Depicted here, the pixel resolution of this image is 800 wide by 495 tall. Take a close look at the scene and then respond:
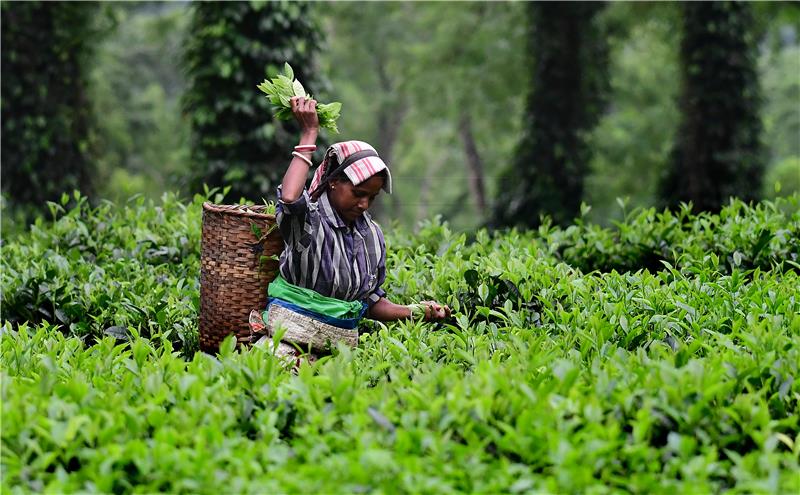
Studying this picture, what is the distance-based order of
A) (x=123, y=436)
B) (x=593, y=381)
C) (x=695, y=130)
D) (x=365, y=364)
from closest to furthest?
(x=123, y=436), (x=593, y=381), (x=365, y=364), (x=695, y=130)

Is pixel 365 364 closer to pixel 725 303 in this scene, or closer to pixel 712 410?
pixel 712 410

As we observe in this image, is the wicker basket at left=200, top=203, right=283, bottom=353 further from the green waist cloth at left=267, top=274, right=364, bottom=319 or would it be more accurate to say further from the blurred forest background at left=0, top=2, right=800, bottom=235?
the blurred forest background at left=0, top=2, right=800, bottom=235

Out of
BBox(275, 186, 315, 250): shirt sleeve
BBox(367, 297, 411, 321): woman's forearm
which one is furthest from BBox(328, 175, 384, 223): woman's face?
BBox(367, 297, 411, 321): woman's forearm

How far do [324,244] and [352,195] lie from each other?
242 millimetres

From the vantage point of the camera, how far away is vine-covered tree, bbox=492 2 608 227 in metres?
13.8

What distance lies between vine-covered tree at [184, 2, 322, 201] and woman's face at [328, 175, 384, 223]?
5.35 meters

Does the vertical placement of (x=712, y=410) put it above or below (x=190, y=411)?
above

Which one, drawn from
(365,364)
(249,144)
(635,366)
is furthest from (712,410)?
(249,144)

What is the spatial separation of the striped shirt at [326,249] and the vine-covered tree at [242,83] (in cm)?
527

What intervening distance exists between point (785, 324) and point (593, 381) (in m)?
1.18

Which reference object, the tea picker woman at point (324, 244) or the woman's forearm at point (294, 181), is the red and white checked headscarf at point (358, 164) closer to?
the tea picker woman at point (324, 244)

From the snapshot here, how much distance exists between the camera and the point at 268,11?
9.18 metres

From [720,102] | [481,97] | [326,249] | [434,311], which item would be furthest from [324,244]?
[481,97]

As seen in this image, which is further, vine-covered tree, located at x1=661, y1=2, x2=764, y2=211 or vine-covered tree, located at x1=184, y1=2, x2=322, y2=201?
vine-covered tree, located at x1=661, y1=2, x2=764, y2=211
